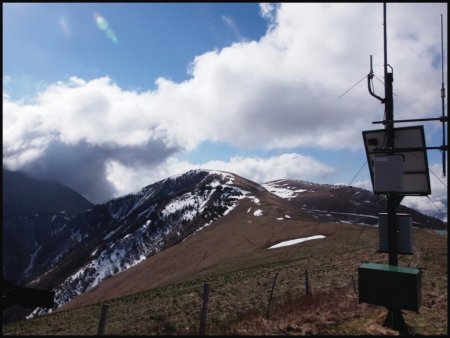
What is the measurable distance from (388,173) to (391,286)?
136 inches

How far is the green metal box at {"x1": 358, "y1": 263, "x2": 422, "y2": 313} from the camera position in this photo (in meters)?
11.2

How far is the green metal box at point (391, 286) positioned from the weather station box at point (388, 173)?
2.44m

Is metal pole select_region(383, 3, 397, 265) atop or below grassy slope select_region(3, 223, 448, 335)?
atop

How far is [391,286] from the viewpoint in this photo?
454 inches

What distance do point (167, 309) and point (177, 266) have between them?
58.1 m

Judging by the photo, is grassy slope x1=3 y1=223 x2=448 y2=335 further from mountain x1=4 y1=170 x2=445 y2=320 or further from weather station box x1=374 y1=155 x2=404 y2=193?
mountain x1=4 y1=170 x2=445 y2=320

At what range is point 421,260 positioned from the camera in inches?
1077

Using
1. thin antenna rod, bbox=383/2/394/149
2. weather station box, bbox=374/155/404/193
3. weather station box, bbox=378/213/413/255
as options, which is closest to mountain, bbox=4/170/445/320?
weather station box, bbox=378/213/413/255

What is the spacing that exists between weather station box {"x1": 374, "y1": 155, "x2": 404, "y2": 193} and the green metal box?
244 cm

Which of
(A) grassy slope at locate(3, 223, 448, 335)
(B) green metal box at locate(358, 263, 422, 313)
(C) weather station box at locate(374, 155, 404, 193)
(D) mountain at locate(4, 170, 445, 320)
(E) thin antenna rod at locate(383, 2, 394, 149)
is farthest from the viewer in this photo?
(D) mountain at locate(4, 170, 445, 320)

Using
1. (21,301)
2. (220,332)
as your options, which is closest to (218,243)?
(220,332)

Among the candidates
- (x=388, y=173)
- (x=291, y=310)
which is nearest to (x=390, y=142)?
(x=388, y=173)

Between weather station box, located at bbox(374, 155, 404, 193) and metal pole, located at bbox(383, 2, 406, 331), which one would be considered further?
metal pole, located at bbox(383, 2, 406, 331)

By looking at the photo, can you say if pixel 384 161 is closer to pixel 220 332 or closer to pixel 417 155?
pixel 417 155
